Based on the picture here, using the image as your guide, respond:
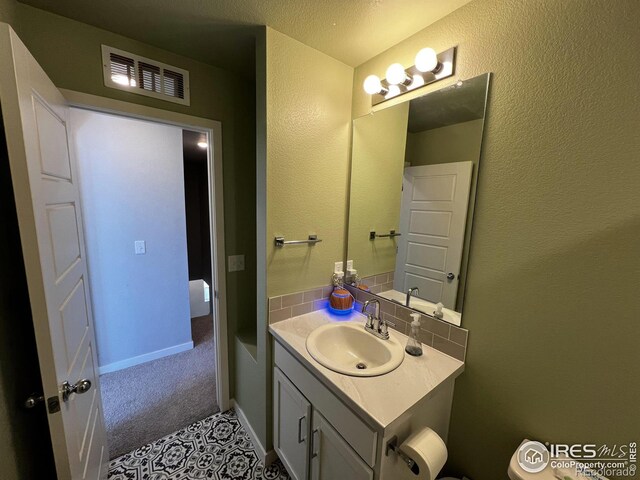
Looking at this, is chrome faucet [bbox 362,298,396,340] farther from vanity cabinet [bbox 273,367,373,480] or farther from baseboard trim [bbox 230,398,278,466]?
baseboard trim [bbox 230,398,278,466]

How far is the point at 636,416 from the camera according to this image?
77cm

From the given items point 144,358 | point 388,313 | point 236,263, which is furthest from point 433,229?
point 144,358

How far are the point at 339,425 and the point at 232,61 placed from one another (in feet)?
6.61

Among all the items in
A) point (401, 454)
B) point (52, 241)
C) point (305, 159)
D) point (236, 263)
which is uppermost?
point (305, 159)

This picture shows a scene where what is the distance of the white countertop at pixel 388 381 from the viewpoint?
2.89 feet

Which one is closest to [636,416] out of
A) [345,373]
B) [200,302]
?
[345,373]

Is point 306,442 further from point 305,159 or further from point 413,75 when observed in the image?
point 413,75

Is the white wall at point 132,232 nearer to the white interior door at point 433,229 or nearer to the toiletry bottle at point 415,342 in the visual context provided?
the white interior door at point 433,229

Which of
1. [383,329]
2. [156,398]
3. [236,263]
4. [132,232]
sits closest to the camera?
[383,329]

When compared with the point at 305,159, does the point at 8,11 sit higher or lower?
higher

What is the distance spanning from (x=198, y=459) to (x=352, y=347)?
1235 millimetres

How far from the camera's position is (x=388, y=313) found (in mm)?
1463

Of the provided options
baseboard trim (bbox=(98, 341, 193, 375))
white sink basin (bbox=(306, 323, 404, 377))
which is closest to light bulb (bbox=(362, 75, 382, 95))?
white sink basin (bbox=(306, 323, 404, 377))

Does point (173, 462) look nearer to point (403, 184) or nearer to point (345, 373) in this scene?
point (345, 373)
